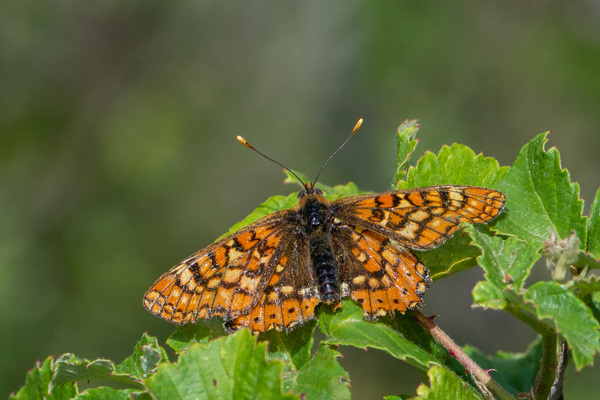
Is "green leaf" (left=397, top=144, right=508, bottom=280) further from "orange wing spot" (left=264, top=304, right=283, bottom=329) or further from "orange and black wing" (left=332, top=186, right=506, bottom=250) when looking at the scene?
"orange wing spot" (left=264, top=304, right=283, bottom=329)

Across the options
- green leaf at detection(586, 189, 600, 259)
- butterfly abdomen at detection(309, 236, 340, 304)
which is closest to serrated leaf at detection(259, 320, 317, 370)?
butterfly abdomen at detection(309, 236, 340, 304)

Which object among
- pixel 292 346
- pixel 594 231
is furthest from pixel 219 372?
pixel 594 231

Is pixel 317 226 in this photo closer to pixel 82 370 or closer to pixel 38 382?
pixel 82 370

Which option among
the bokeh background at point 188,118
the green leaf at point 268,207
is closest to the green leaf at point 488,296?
the green leaf at point 268,207

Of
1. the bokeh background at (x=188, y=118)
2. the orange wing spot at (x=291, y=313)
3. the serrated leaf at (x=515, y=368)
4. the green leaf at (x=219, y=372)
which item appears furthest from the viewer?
the bokeh background at (x=188, y=118)

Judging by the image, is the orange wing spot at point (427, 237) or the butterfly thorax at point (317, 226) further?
the butterfly thorax at point (317, 226)

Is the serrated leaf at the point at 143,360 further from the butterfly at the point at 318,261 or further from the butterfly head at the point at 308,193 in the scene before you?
the butterfly head at the point at 308,193

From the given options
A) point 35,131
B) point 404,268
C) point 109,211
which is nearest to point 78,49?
point 35,131
